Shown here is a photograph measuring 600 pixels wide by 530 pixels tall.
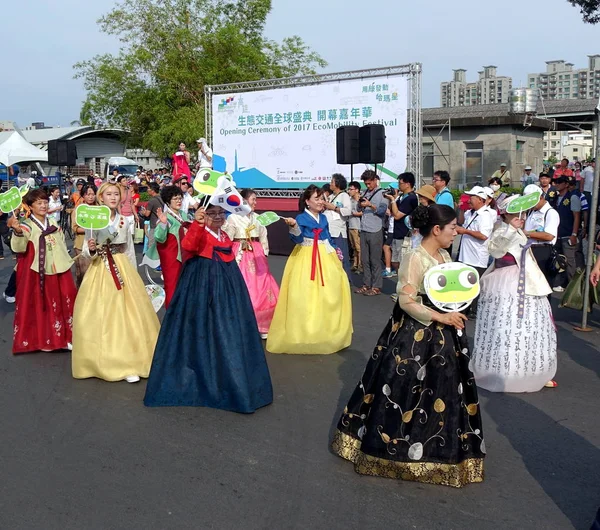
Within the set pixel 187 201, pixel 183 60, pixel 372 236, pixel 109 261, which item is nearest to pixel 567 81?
pixel 183 60

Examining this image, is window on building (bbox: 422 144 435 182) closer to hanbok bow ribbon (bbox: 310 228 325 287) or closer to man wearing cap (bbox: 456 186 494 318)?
man wearing cap (bbox: 456 186 494 318)

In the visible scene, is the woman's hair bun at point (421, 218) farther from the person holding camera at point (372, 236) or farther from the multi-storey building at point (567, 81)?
the multi-storey building at point (567, 81)

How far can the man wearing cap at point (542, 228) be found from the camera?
21.3 feet

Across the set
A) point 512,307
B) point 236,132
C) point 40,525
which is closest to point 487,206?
point 512,307

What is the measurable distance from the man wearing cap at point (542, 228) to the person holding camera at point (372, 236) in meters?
2.59

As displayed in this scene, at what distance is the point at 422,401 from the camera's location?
422 centimetres

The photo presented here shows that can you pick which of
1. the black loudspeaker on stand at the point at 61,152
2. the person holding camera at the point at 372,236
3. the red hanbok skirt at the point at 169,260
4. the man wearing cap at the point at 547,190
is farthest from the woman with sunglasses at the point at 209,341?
the black loudspeaker on stand at the point at 61,152

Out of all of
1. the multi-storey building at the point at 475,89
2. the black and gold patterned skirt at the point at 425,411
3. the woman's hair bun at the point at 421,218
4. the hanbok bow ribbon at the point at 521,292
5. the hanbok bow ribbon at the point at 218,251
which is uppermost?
the multi-storey building at the point at 475,89

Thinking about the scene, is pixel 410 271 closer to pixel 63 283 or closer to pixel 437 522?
pixel 437 522

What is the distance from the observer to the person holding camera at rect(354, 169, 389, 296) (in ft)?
36.5

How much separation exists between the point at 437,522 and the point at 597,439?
1812mm

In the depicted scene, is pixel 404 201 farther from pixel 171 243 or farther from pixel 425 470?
pixel 425 470

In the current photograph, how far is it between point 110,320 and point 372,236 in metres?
5.55

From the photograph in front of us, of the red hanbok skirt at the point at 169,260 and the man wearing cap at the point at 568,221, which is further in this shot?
the man wearing cap at the point at 568,221
